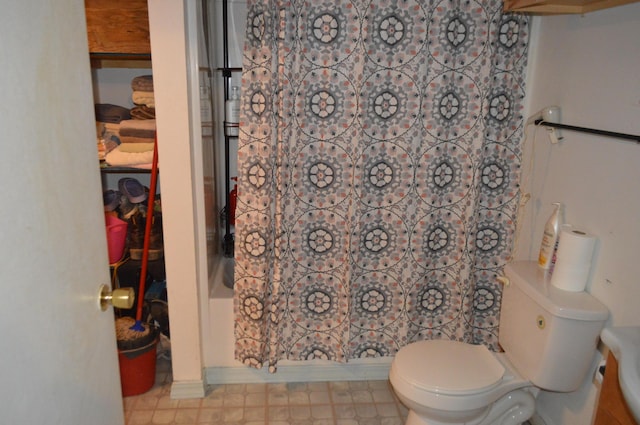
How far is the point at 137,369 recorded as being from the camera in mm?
2125

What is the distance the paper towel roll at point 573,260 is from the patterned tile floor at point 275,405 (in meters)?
0.96

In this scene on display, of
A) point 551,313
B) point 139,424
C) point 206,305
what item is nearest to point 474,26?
point 551,313

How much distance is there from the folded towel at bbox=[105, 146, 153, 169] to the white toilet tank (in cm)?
163

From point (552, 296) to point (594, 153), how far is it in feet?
1.72

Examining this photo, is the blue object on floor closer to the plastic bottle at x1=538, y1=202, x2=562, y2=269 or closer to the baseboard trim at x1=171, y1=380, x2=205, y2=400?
the baseboard trim at x1=171, y1=380, x2=205, y2=400

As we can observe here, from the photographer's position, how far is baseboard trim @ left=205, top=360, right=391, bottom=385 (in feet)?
7.36

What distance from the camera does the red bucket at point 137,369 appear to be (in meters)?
2.09

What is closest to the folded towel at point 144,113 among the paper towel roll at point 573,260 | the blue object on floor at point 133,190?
the blue object on floor at point 133,190

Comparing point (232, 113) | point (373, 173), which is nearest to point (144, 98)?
point (232, 113)

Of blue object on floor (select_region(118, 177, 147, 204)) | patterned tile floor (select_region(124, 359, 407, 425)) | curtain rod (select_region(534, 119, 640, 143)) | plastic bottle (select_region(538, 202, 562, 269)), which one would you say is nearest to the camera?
curtain rod (select_region(534, 119, 640, 143))

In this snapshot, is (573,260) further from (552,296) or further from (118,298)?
(118,298)

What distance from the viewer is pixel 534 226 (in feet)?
6.48

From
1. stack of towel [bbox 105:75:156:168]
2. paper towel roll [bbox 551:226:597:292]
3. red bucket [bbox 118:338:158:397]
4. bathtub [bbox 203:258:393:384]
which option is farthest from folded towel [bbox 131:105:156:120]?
paper towel roll [bbox 551:226:597:292]

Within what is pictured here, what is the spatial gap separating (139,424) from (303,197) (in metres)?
1.23
